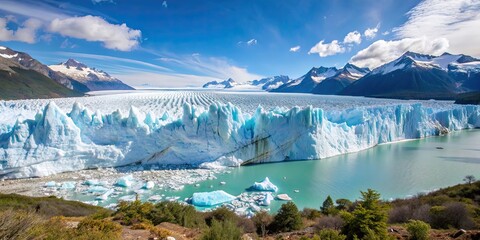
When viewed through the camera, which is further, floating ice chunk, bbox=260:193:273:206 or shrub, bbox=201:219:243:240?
floating ice chunk, bbox=260:193:273:206


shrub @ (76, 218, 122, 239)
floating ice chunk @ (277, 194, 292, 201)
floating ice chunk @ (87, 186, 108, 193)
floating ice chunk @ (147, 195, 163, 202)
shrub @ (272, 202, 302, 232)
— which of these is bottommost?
floating ice chunk @ (277, 194, 292, 201)

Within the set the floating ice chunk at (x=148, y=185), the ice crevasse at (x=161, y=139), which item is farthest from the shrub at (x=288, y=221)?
the ice crevasse at (x=161, y=139)

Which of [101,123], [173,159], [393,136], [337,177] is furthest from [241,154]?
[393,136]

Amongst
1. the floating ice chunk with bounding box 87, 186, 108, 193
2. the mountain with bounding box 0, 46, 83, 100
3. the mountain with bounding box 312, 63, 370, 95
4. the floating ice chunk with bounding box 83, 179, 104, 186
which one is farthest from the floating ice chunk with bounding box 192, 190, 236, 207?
the mountain with bounding box 312, 63, 370, 95

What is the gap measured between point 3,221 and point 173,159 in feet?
50.0

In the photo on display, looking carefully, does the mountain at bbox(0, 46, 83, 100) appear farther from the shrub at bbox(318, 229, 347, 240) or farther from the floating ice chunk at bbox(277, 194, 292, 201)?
the shrub at bbox(318, 229, 347, 240)

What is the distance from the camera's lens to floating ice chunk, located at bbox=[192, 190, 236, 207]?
11.7 meters

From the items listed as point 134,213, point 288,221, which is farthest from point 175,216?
point 288,221

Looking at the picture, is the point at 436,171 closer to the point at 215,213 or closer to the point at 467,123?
the point at 215,213

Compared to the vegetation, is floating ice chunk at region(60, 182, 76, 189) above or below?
below

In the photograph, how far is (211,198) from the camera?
39.0ft

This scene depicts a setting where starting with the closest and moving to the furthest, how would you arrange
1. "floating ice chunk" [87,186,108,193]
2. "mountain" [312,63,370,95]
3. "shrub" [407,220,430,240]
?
"shrub" [407,220,430,240] < "floating ice chunk" [87,186,108,193] < "mountain" [312,63,370,95]

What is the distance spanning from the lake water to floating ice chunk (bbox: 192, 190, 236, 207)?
96cm

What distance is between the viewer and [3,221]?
2.98 m
